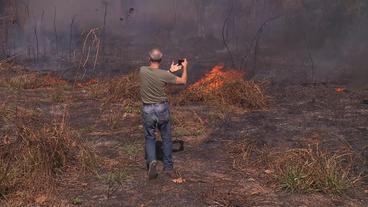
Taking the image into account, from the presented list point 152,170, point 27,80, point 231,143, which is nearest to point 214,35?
point 27,80

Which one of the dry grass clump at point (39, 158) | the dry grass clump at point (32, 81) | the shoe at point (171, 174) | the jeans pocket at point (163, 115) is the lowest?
the shoe at point (171, 174)

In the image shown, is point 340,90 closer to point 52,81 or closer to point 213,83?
point 213,83

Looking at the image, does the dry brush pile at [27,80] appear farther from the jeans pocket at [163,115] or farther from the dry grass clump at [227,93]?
the jeans pocket at [163,115]

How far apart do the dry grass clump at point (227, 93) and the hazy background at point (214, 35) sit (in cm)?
282

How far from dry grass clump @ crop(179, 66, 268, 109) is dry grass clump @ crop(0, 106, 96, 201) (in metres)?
4.99

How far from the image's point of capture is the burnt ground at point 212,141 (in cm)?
674

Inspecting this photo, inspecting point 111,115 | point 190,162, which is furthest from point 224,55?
point 190,162

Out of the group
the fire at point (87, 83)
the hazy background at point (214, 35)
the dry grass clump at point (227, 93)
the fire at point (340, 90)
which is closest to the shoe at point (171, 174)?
the dry grass clump at point (227, 93)

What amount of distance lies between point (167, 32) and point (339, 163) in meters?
17.2

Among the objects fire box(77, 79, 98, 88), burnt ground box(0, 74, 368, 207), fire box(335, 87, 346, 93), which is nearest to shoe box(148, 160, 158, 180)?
burnt ground box(0, 74, 368, 207)

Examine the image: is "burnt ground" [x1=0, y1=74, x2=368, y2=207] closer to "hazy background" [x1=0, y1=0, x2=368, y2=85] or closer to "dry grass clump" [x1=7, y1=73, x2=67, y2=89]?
"dry grass clump" [x1=7, y1=73, x2=67, y2=89]

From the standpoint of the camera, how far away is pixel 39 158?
7102 millimetres

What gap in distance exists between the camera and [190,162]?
8242 millimetres

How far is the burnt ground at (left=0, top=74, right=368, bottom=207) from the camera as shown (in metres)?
6.74
